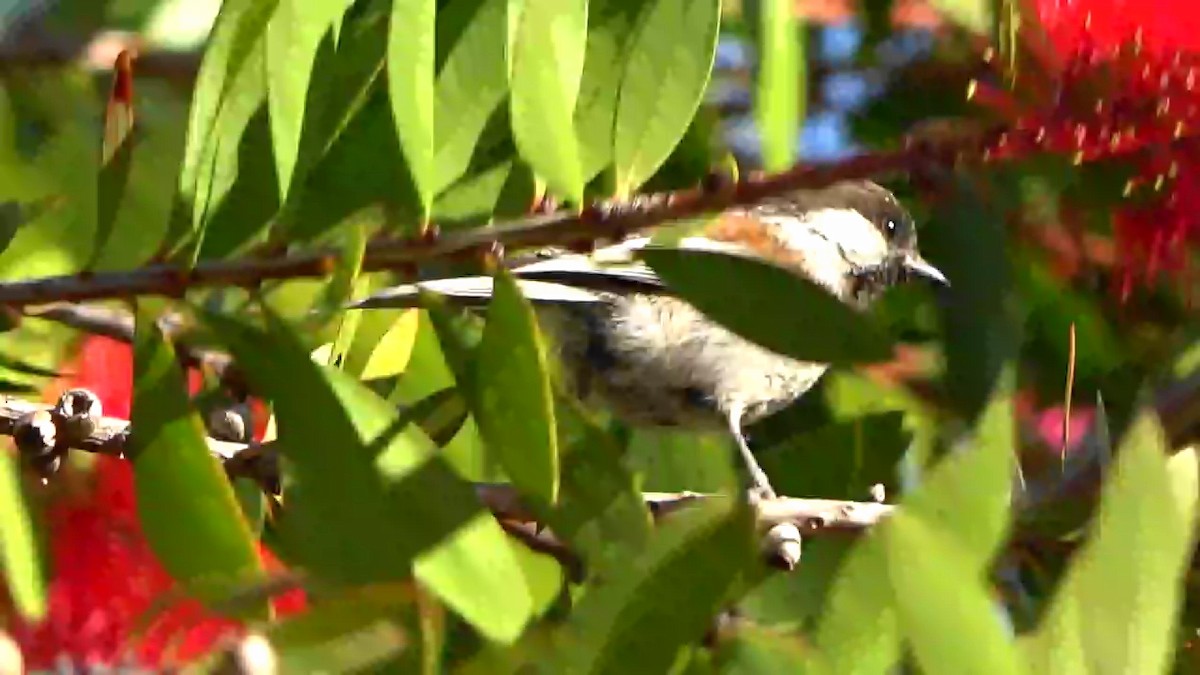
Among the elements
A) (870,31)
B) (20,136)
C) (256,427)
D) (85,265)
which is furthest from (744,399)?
(85,265)

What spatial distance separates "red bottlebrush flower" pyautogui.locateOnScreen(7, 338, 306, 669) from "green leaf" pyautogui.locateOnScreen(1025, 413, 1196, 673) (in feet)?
1.27

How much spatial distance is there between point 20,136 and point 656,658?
139 centimetres

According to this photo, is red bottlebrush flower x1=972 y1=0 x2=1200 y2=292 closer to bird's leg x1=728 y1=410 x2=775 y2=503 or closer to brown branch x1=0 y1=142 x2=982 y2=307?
brown branch x1=0 y1=142 x2=982 y2=307

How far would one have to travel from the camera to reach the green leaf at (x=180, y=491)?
3.42 feet

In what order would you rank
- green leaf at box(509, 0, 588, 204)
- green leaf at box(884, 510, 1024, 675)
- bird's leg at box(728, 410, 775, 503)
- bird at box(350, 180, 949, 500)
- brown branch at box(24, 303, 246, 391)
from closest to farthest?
green leaf at box(884, 510, 1024, 675)
green leaf at box(509, 0, 588, 204)
bird's leg at box(728, 410, 775, 503)
brown branch at box(24, 303, 246, 391)
bird at box(350, 180, 949, 500)

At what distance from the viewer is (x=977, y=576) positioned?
0.86 meters

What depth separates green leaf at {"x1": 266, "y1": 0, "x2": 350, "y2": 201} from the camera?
3.60 feet

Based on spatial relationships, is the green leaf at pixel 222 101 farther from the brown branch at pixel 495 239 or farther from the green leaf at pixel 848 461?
the green leaf at pixel 848 461

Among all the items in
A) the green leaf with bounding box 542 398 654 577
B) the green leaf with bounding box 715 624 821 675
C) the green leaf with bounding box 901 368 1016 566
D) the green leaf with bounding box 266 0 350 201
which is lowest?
the green leaf with bounding box 715 624 821 675

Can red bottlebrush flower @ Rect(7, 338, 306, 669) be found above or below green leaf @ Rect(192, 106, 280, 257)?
below

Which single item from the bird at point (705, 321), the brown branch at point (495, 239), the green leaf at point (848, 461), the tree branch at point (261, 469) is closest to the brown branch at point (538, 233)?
the brown branch at point (495, 239)

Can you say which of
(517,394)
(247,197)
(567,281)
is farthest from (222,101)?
(567,281)

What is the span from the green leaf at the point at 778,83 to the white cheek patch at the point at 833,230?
127 centimetres

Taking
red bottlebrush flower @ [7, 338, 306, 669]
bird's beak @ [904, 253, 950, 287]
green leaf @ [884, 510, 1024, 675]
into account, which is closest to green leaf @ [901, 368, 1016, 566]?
green leaf @ [884, 510, 1024, 675]
